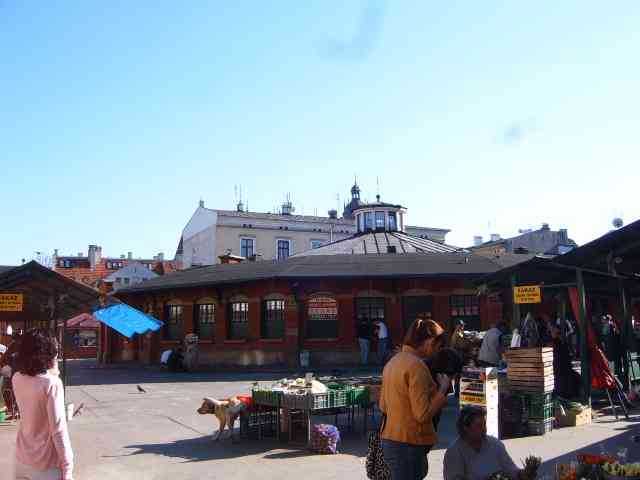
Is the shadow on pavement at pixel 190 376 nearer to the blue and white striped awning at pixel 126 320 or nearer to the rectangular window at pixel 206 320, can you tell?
the rectangular window at pixel 206 320

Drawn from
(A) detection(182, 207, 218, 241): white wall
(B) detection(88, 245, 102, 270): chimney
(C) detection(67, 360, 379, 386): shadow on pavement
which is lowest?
(C) detection(67, 360, 379, 386): shadow on pavement

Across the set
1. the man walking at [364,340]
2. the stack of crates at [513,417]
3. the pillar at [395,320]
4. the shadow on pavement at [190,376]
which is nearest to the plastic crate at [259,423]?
the stack of crates at [513,417]

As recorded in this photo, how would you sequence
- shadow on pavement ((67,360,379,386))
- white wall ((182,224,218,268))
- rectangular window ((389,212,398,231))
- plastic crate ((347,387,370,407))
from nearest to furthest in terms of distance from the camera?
plastic crate ((347,387,370,407)), shadow on pavement ((67,360,379,386)), rectangular window ((389,212,398,231)), white wall ((182,224,218,268))

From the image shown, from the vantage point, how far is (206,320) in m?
29.0

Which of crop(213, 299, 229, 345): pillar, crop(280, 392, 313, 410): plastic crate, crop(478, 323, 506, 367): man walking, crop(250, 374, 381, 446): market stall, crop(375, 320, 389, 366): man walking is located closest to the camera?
crop(280, 392, 313, 410): plastic crate

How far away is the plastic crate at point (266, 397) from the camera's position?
1010 centimetres

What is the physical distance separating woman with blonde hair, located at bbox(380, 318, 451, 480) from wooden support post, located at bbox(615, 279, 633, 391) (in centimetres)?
988

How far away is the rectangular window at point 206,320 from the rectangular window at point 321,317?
16.2 feet

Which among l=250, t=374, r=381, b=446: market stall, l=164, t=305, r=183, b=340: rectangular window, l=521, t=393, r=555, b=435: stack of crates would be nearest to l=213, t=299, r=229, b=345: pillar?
l=164, t=305, r=183, b=340: rectangular window

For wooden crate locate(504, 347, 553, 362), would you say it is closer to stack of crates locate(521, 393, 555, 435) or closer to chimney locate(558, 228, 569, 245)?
stack of crates locate(521, 393, 555, 435)

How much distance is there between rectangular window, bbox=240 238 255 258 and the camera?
5538 centimetres

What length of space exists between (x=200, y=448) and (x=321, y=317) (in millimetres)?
16739

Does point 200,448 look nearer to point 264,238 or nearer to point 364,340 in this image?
point 364,340

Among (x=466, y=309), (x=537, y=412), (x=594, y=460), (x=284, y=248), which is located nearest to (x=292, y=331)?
(x=466, y=309)
